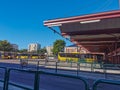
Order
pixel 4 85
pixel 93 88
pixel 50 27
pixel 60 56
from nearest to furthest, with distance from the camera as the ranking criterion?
pixel 93 88 → pixel 4 85 → pixel 50 27 → pixel 60 56

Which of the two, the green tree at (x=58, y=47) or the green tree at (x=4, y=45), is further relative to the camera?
the green tree at (x=4, y=45)

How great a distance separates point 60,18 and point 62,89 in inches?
542

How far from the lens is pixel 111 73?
20.6m

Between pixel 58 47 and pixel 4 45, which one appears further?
pixel 4 45

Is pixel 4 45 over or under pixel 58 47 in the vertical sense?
over

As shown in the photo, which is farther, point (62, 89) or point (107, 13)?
point (107, 13)

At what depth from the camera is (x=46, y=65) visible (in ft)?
100.0

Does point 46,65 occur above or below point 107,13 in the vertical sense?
below

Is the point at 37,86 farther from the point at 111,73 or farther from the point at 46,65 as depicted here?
the point at 46,65

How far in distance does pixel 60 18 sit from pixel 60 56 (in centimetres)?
4852

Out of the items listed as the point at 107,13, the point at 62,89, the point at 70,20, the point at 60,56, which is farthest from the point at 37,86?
the point at 60,56

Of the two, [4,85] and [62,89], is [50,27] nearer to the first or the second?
[62,89]

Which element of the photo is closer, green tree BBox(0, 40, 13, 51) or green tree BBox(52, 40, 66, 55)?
green tree BBox(52, 40, 66, 55)

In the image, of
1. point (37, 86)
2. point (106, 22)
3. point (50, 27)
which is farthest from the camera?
point (50, 27)
